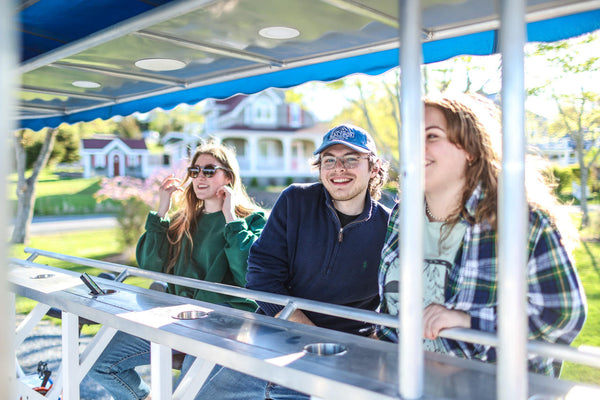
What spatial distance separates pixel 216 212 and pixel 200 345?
1.85m

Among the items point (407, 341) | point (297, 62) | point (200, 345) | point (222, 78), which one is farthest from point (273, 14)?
point (407, 341)

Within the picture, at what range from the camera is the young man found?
2.68 metres

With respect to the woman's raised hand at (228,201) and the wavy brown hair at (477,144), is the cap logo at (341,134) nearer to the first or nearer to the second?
the wavy brown hair at (477,144)

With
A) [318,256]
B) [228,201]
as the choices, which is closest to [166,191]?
[228,201]

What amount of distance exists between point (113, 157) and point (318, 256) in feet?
81.6

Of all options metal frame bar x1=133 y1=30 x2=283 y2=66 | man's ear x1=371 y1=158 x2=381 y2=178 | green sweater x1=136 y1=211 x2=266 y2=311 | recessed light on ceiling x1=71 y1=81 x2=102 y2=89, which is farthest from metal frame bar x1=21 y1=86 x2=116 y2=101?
man's ear x1=371 y1=158 x2=381 y2=178

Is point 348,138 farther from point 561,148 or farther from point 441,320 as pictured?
point 561,148

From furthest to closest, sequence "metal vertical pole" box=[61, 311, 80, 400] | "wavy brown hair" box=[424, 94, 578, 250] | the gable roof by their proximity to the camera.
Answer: the gable roof, "metal vertical pole" box=[61, 311, 80, 400], "wavy brown hair" box=[424, 94, 578, 250]

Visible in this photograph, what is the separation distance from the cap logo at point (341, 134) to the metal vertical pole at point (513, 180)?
1.58 m

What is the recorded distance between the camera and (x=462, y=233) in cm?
188

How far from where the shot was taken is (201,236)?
3.47 m

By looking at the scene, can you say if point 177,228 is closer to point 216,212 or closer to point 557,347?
point 216,212

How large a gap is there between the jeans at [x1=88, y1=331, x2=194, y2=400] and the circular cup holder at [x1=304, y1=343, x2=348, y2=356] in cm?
158

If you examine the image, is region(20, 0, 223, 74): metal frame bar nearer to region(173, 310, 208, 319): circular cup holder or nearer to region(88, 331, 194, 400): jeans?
region(173, 310, 208, 319): circular cup holder
